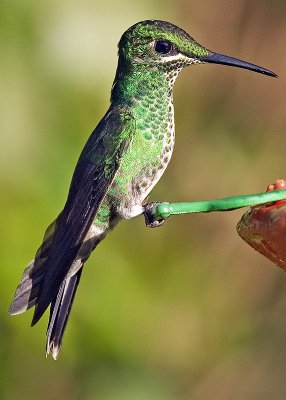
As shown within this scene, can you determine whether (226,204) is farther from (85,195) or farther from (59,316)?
(59,316)

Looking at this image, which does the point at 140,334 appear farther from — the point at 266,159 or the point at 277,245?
the point at 277,245

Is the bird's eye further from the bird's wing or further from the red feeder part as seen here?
the red feeder part

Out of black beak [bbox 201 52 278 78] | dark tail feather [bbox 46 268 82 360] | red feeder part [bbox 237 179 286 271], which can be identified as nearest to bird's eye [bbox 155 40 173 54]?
black beak [bbox 201 52 278 78]

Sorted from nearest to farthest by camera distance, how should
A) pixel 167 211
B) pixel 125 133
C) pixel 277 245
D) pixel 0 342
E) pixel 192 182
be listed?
pixel 277 245
pixel 167 211
pixel 125 133
pixel 0 342
pixel 192 182

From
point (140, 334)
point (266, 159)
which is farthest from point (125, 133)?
point (266, 159)

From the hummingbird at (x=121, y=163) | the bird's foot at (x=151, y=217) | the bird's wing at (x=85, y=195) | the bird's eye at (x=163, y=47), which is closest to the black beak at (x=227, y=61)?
Result: the hummingbird at (x=121, y=163)

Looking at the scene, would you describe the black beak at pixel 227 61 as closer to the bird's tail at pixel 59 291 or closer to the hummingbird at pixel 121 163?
the hummingbird at pixel 121 163

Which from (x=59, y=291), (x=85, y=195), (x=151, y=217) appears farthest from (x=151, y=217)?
(x=59, y=291)

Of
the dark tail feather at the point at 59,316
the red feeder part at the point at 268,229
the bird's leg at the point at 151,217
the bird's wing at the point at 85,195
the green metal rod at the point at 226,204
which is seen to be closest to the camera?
the red feeder part at the point at 268,229
